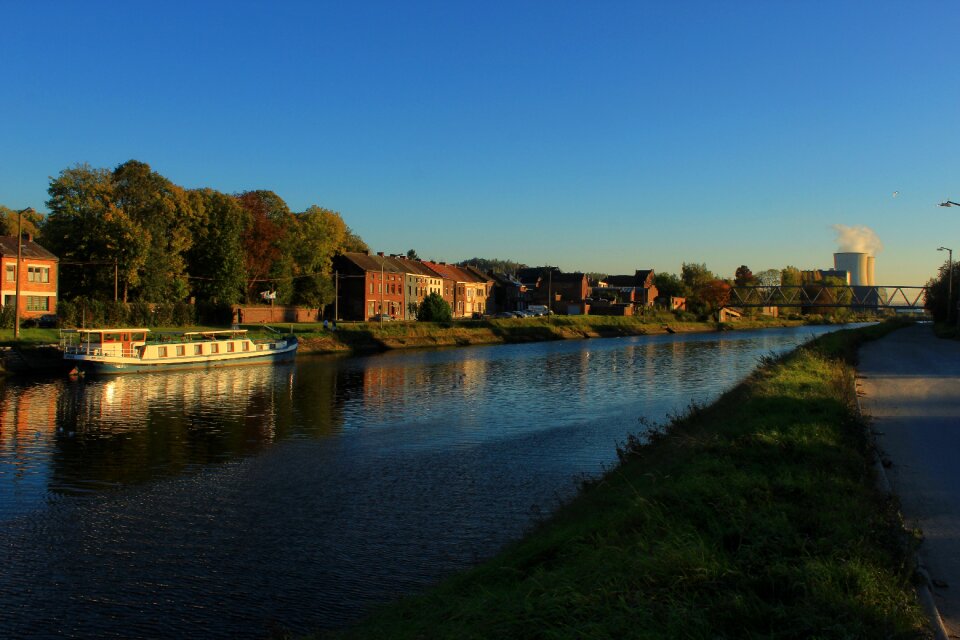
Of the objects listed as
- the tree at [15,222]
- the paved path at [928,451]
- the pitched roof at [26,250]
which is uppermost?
the tree at [15,222]

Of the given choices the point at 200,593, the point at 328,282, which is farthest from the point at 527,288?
the point at 200,593

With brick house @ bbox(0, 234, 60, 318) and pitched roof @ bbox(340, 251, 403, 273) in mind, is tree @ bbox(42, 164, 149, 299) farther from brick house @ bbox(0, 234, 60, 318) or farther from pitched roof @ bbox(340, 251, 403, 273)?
pitched roof @ bbox(340, 251, 403, 273)

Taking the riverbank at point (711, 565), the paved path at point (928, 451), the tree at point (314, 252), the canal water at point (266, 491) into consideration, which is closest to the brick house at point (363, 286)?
the tree at point (314, 252)

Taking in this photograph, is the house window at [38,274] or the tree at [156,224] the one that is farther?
the tree at [156,224]

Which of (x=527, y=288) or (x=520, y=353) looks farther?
(x=527, y=288)

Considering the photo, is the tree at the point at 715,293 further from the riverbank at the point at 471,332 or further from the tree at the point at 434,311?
the tree at the point at 434,311

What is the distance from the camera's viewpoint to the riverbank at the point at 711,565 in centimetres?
630

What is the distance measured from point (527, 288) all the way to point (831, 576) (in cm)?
13697

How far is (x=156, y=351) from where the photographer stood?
4712 cm

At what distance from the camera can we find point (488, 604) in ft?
24.6

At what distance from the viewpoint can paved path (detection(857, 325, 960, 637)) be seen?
28.3 ft

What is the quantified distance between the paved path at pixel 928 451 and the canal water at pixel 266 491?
6.06m

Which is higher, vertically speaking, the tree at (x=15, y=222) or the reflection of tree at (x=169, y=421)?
the tree at (x=15, y=222)

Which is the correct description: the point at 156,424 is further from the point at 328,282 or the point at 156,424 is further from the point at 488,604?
the point at 328,282
